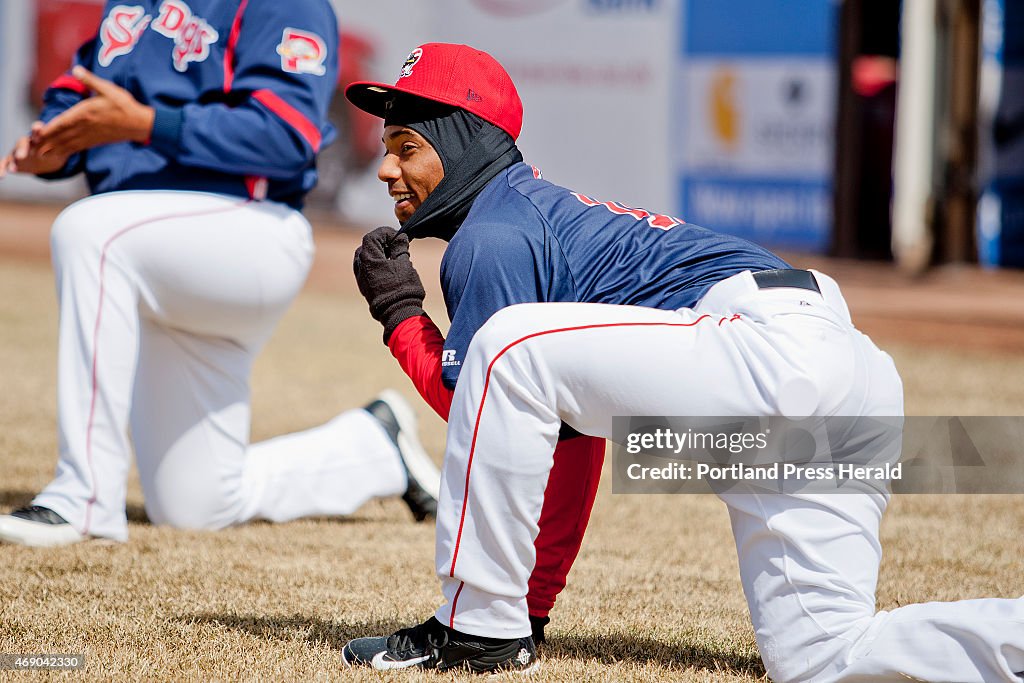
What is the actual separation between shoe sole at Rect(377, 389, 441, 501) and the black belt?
2.03 metres

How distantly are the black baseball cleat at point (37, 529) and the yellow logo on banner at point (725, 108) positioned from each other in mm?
10047

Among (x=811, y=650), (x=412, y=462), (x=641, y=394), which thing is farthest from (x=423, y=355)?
(x=412, y=462)

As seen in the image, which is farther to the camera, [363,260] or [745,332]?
[363,260]

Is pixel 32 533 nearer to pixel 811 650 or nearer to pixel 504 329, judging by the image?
pixel 504 329

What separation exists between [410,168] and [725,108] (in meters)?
10.5

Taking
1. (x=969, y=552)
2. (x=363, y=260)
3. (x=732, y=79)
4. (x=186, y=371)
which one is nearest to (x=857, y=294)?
(x=732, y=79)

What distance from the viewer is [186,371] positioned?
13.5 ft

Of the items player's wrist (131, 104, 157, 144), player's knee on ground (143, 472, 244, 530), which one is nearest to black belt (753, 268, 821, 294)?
player's wrist (131, 104, 157, 144)

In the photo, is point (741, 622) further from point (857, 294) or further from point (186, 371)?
point (857, 294)

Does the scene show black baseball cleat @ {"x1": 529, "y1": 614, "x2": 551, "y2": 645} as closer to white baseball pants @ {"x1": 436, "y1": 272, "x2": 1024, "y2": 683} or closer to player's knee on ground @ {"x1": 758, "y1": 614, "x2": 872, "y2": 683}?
white baseball pants @ {"x1": 436, "y1": 272, "x2": 1024, "y2": 683}

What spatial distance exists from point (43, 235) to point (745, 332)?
42.7 ft

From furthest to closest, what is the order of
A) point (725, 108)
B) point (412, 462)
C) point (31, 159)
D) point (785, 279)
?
point (725, 108), point (412, 462), point (31, 159), point (785, 279)

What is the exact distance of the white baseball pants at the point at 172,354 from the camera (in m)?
3.81

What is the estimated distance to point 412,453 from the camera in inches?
180
